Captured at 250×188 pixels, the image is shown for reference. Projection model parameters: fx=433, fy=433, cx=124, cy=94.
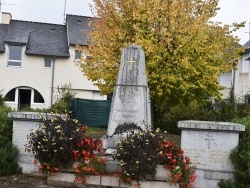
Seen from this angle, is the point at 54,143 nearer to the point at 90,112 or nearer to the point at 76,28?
the point at 90,112

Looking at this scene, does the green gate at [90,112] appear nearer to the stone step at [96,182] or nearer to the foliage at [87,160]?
the foliage at [87,160]

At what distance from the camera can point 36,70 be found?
32781mm

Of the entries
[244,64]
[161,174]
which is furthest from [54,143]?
[244,64]

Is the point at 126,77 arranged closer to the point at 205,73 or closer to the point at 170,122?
the point at 205,73

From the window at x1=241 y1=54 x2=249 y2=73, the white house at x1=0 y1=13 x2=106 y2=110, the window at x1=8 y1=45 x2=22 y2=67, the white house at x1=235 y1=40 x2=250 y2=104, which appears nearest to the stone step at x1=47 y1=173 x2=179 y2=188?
the white house at x1=0 y1=13 x2=106 y2=110

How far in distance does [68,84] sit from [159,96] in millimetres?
15754

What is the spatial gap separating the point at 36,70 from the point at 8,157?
78.7 ft

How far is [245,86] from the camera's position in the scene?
3247 cm

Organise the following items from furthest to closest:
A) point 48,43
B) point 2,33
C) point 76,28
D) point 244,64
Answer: point 76,28, point 48,43, point 2,33, point 244,64

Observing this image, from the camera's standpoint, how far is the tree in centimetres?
1709

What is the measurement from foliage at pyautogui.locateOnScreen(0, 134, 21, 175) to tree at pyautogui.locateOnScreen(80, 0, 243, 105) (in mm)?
8208

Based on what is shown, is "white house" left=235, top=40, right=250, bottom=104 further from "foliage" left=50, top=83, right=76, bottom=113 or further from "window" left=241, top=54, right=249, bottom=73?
"foliage" left=50, top=83, right=76, bottom=113

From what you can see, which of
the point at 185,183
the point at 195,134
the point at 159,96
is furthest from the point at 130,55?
the point at 159,96

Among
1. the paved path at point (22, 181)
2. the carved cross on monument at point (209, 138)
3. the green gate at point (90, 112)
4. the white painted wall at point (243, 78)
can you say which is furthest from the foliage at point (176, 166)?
the white painted wall at point (243, 78)
